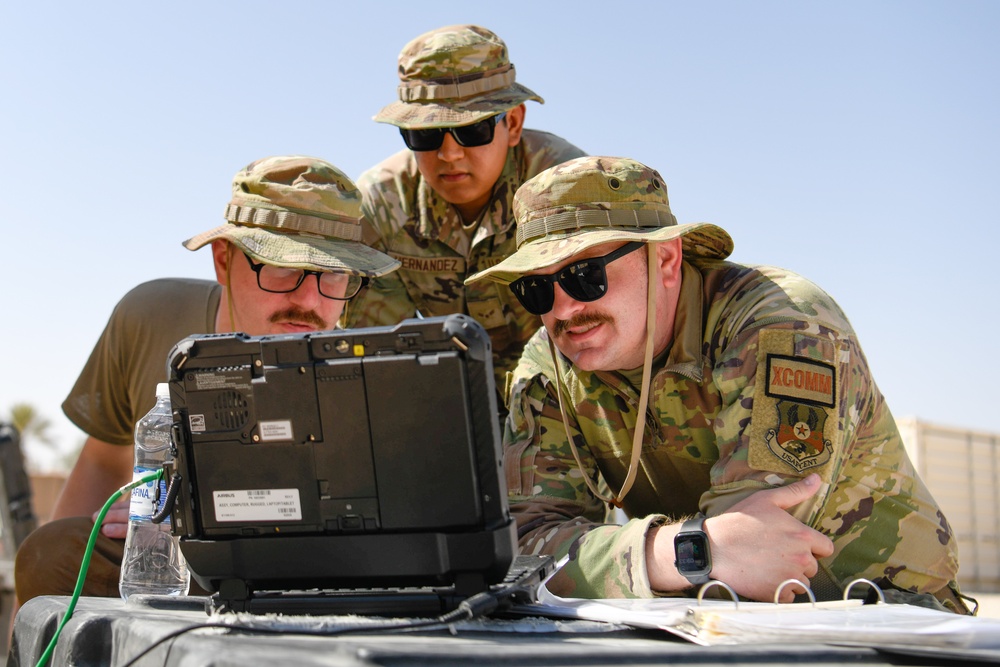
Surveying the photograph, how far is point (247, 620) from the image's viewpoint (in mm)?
1451

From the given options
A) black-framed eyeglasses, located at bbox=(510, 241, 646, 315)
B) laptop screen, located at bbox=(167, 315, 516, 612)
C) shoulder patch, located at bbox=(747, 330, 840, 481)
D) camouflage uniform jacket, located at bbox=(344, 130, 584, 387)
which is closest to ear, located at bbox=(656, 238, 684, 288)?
black-framed eyeglasses, located at bbox=(510, 241, 646, 315)

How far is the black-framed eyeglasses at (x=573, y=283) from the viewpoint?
271cm

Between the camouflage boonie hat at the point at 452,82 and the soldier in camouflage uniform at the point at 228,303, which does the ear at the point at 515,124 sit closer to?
the camouflage boonie hat at the point at 452,82

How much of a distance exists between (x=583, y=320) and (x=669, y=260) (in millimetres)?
324

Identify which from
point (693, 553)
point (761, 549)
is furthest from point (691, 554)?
point (761, 549)

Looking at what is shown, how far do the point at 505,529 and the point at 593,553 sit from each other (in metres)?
0.88

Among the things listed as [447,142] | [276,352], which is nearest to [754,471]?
[276,352]

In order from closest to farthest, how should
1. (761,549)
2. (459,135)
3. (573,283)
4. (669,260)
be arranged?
(761,549), (573,283), (669,260), (459,135)

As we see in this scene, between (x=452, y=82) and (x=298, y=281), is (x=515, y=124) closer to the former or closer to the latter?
(x=452, y=82)

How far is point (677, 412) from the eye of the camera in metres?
2.93

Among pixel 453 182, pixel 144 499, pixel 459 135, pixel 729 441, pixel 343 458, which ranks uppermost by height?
pixel 459 135

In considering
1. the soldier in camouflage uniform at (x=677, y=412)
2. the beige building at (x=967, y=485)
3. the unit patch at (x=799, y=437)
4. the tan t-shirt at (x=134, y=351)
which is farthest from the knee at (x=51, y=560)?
the beige building at (x=967, y=485)

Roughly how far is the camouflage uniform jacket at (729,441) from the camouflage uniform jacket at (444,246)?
1116 millimetres

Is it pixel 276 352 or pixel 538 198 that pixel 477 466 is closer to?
pixel 276 352
